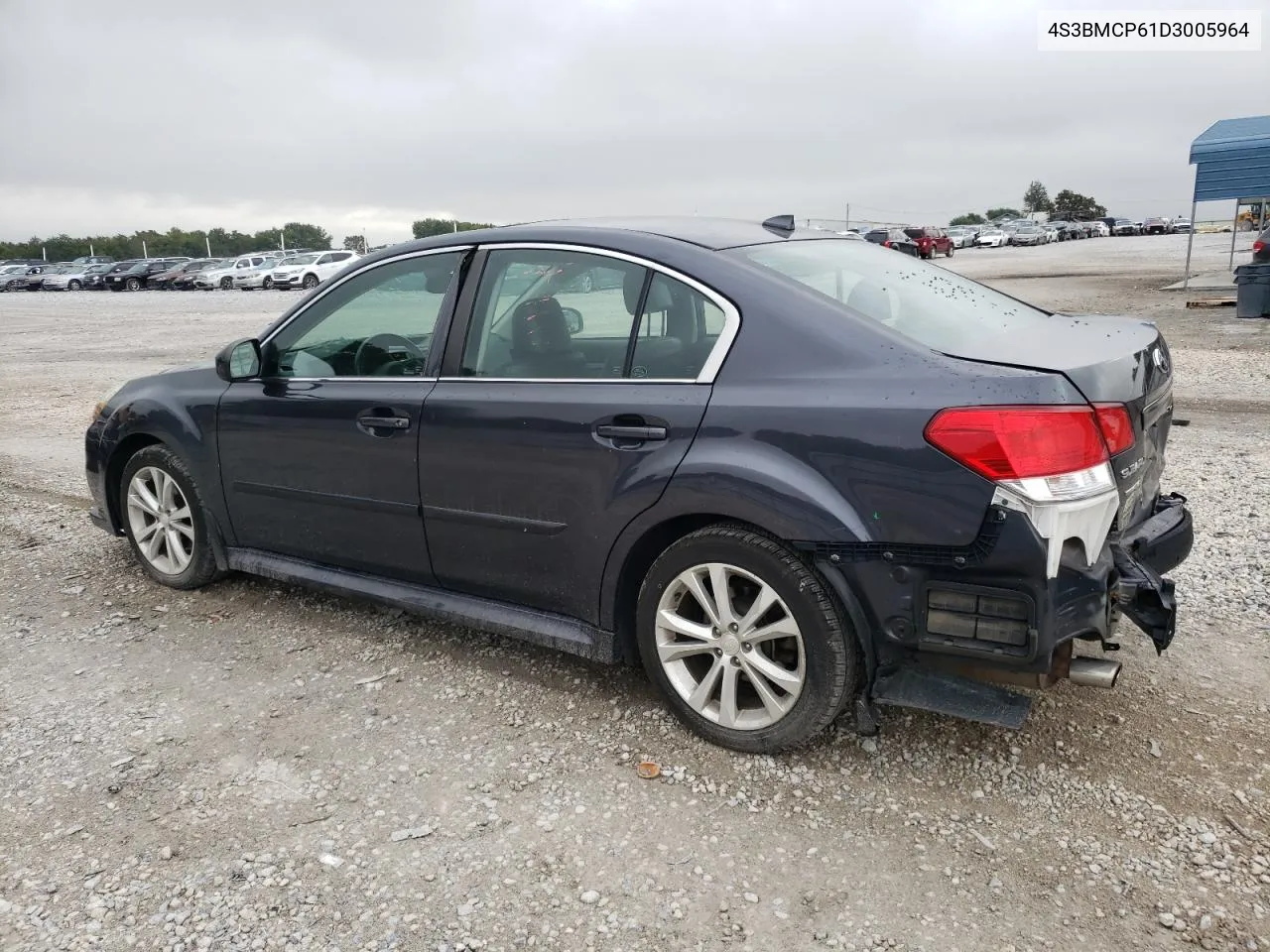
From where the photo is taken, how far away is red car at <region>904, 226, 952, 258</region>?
46631mm

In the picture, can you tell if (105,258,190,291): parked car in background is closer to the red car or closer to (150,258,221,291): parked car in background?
(150,258,221,291): parked car in background

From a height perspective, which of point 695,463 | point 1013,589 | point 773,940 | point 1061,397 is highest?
point 1061,397

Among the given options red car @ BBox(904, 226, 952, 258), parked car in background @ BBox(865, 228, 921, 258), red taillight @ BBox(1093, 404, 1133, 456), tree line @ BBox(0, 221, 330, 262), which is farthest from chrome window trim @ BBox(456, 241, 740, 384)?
tree line @ BBox(0, 221, 330, 262)

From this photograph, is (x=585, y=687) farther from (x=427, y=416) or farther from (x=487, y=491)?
(x=427, y=416)

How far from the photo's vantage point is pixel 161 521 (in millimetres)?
4637

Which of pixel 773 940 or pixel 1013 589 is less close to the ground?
pixel 1013 589

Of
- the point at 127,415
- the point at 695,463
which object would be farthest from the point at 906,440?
the point at 127,415

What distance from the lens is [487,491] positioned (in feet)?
11.2

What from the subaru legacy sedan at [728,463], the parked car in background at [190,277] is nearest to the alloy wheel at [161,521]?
the subaru legacy sedan at [728,463]

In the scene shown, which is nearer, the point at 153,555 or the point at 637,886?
the point at 637,886

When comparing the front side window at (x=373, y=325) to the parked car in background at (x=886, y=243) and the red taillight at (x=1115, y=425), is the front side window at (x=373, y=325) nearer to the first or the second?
the parked car in background at (x=886, y=243)

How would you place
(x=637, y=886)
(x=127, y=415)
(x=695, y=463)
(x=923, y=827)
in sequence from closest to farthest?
Answer: 1. (x=637, y=886)
2. (x=923, y=827)
3. (x=695, y=463)
4. (x=127, y=415)

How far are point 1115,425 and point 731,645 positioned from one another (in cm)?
124

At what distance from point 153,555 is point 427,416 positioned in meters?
2.05
